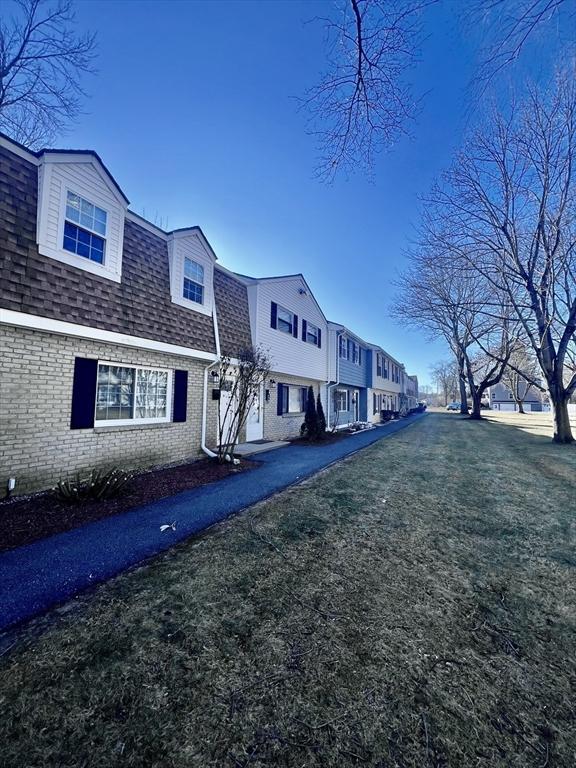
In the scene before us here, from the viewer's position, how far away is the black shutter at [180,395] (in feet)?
27.2

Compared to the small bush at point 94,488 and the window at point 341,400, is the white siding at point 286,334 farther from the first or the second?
the small bush at point 94,488

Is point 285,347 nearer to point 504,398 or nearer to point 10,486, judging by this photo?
point 10,486

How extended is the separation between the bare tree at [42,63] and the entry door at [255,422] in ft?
37.4

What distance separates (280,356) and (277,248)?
4.70 meters

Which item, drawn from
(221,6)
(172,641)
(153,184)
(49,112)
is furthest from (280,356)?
(49,112)

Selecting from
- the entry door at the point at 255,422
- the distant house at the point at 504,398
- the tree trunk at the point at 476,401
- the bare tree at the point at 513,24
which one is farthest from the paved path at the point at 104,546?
the distant house at the point at 504,398

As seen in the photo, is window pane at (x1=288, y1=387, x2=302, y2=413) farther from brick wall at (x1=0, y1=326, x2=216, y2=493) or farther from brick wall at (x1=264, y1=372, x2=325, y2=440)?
brick wall at (x1=0, y1=326, x2=216, y2=493)

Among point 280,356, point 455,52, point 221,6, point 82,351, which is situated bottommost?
point 82,351

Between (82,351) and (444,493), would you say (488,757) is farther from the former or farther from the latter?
(82,351)

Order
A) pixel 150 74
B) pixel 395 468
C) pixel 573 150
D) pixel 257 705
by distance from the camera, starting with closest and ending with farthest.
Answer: pixel 257 705 < pixel 150 74 < pixel 395 468 < pixel 573 150

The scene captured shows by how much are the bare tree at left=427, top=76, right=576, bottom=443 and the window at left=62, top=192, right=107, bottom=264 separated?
35.7ft

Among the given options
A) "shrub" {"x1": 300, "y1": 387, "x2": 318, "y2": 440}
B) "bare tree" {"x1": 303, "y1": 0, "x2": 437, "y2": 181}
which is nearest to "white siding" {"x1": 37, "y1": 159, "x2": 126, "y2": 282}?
"bare tree" {"x1": 303, "y1": 0, "x2": 437, "y2": 181}

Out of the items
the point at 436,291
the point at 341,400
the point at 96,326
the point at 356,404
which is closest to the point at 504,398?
the point at 356,404

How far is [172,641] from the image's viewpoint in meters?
2.35
